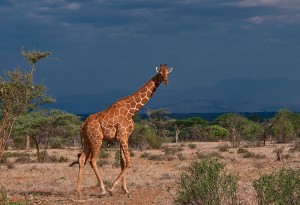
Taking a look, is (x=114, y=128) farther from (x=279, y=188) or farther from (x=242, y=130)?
(x=242, y=130)

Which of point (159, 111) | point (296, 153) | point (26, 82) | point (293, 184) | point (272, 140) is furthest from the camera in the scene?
point (159, 111)

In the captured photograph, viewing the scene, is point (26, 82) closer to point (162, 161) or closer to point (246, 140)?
point (162, 161)

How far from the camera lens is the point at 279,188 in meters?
11.1

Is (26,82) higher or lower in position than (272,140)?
higher

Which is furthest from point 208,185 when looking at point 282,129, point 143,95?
point 282,129

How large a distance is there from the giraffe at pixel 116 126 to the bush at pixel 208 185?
7.32 feet

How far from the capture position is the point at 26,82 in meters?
17.6

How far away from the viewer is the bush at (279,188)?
10828mm

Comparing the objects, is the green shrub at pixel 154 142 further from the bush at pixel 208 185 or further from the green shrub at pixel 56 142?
the bush at pixel 208 185

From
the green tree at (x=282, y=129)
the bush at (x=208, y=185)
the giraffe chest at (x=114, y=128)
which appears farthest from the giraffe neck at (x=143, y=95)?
the green tree at (x=282, y=129)

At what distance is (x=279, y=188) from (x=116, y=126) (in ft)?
15.6

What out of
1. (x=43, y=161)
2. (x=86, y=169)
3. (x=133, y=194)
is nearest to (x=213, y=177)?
(x=133, y=194)

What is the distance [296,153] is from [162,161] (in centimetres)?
729

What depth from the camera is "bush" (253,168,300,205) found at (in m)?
10.8
